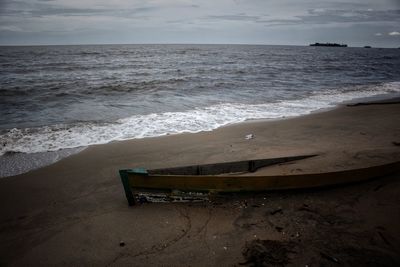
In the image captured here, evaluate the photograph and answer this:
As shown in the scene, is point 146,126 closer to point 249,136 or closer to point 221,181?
point 249,136

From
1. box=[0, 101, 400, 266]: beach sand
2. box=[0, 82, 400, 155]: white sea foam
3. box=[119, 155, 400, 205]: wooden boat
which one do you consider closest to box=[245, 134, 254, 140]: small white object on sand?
box=[0, 101, 400, 266]: beach sand

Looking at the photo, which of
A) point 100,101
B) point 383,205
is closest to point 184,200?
point 383,205

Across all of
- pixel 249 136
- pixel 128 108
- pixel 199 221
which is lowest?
pixel 199 221

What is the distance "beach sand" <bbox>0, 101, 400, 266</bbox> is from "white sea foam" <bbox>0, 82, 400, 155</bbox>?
1759mm

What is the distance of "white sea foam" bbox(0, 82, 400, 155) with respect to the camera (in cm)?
818

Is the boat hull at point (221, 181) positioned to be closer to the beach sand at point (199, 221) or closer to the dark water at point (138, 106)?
the beach sand at point (199, 221)

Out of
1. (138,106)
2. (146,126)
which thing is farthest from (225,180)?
(138,106)

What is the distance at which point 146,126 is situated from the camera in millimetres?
10023

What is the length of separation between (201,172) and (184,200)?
70 centimetres

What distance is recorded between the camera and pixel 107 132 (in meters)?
9.25

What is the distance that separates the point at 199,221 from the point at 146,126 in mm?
6253

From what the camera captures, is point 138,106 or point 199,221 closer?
point 199,221

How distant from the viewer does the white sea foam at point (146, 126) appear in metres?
8.18

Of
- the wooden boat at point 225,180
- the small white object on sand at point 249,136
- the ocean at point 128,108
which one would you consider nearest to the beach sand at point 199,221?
the wooden boat at point 225,180
